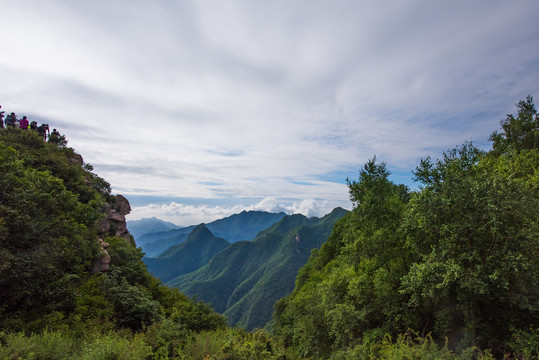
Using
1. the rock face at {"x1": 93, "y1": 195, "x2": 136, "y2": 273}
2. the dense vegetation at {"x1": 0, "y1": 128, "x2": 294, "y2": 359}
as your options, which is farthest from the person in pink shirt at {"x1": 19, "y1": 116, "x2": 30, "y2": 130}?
the rock face at {"x1": 93, "y1": 195, "x2": 136, "y2": 273}

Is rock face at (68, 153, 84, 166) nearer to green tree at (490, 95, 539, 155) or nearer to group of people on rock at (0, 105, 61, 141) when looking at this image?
group of people on rock at (0, 105, 61, 141)

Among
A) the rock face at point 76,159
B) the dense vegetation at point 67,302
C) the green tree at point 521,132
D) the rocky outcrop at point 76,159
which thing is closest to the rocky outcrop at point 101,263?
the dense vegetation at point 67,302

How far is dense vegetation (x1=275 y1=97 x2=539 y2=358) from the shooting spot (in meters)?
10.8

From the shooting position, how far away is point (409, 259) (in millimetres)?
16344

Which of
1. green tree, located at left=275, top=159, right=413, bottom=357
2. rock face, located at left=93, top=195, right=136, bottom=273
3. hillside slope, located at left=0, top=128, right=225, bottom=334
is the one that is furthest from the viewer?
rock face, located at left=93, top=195, right=136, bottom=273

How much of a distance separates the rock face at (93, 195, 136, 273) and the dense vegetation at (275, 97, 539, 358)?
1742 cm

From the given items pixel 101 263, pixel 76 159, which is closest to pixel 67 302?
pixel 101 263

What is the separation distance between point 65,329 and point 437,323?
18879 mm

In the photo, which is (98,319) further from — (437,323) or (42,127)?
(42,127)

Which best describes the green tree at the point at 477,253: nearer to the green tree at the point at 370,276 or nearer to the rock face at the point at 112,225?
the green tree at the point at 370,276

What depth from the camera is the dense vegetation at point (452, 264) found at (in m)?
10.8

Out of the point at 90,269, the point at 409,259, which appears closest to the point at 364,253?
the point at 409,259

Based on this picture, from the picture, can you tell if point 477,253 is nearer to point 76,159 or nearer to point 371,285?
point 371,285

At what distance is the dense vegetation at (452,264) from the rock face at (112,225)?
17423 millimetres
